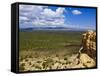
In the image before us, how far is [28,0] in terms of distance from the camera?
2.65 metres

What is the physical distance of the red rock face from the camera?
2869 mm

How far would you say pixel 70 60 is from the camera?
2.79 meters

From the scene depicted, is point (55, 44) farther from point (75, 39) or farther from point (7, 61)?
point (7, 61)

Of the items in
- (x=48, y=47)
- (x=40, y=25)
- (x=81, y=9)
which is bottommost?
(x=48, y=47)

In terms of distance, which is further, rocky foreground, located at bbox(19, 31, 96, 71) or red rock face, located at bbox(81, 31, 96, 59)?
red rock face, located at bbox(81, 31, 96, 59)

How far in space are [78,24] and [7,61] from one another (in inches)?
33.4

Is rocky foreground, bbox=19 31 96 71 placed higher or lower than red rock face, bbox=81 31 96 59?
lower

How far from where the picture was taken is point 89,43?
2.89 meters

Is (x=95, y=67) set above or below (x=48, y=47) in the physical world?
below

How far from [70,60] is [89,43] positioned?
11.5 inches

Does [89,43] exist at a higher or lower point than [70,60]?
higher

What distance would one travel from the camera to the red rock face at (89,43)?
9.41ft

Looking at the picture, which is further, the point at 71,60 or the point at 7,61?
the point at 71,60

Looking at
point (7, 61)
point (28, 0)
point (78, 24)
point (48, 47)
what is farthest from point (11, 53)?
point (78, 24)
